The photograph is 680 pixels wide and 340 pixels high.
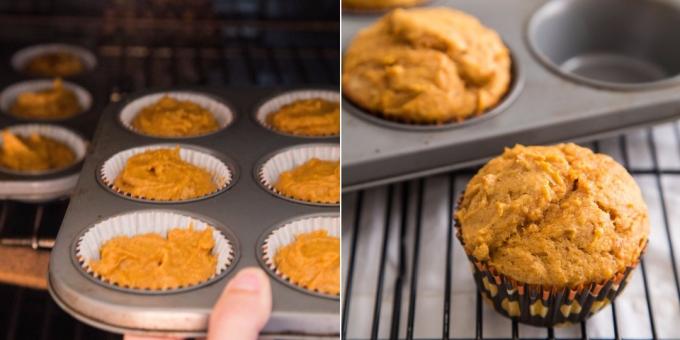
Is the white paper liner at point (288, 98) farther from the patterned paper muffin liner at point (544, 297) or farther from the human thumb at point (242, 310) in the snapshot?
the human thumb at point (242, 310)

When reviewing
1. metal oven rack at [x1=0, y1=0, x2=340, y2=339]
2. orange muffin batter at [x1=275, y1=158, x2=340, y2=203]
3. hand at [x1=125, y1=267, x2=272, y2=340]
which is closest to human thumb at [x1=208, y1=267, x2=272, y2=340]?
hand at [x1=125, y1=267, x2=272, y2=340]

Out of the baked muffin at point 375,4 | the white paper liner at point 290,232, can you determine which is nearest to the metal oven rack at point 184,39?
the baked muffin at point 375,4

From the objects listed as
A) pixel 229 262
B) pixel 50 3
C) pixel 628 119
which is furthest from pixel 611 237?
pixel 50 3

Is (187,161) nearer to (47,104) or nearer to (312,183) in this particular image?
(312,183)

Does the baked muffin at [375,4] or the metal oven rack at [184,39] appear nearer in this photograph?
the metal oven rack at [184,39]

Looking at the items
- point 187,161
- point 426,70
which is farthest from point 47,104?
point 426,70
